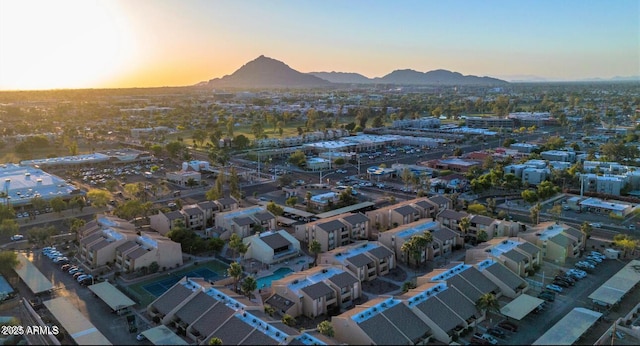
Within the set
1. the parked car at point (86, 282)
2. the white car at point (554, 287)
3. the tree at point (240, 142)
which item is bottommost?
the white car at point (554, 287)

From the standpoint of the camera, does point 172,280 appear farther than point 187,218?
No

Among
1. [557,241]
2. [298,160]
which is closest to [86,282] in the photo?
[557,241]

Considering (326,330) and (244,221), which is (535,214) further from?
(326,330)

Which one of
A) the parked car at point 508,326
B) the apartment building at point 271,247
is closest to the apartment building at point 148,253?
the apartment building at point 271,247

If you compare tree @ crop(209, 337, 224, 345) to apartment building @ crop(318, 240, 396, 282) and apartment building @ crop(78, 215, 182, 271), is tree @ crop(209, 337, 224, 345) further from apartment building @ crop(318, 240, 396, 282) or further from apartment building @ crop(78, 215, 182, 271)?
apartment building @ crop(78, 215, 182, 271)

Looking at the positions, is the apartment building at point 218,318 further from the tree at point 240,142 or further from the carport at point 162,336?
the tree at point 240,142

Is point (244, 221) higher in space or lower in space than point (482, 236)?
higher
